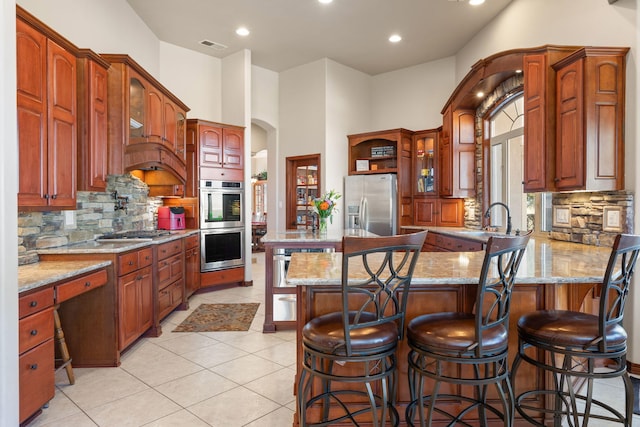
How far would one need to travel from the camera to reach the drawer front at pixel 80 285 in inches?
95.7

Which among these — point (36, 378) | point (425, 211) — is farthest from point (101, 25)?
point (425, 211)

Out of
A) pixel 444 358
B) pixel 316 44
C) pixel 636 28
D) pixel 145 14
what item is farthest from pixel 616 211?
pixel 145 14

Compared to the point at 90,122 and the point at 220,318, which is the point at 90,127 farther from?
the point at 220,318

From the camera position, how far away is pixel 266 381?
9.02 ft

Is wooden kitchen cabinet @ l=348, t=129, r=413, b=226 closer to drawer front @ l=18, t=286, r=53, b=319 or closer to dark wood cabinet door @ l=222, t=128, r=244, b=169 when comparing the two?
dark wood cabinet door @ l=222, t=128, r=244, b=169

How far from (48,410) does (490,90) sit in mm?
5355

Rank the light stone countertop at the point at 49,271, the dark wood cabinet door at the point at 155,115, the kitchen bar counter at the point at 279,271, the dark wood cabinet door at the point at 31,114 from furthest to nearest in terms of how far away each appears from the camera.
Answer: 1. the dark wood cabinet door at the point at 155,115
2. the kitchen bar counter at the point at 279,271
3. the dark wood cabinet door at the point at 31,114
4. the light stone countertop at the point at 49,271

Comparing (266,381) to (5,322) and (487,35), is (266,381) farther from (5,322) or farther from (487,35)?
(487,35)

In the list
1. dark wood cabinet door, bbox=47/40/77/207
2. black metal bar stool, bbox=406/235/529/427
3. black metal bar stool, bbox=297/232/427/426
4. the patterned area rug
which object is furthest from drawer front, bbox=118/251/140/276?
black metal bar stool, bbox=406/235/529/427

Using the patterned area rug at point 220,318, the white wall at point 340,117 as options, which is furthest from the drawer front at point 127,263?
the white wall at point 340,117

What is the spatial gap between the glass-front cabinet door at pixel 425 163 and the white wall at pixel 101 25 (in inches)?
170

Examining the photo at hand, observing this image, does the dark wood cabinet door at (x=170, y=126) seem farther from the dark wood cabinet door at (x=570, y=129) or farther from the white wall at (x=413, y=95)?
the dark wood cabinet door at (x=570, y=129)

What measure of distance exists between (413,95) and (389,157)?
1218 millimetres

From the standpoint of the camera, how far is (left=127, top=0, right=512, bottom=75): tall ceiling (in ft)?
15.6
